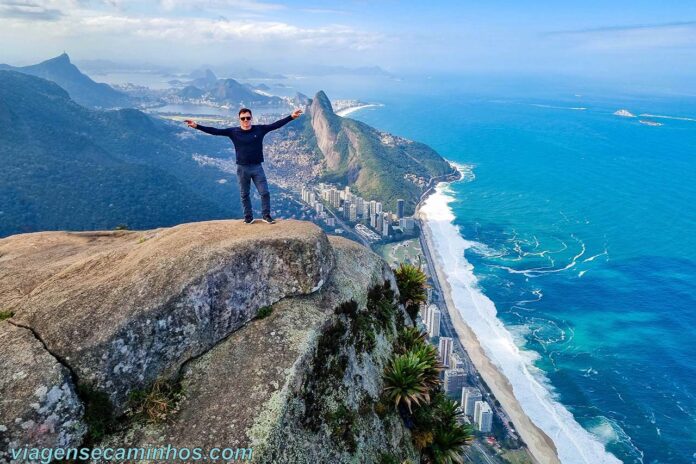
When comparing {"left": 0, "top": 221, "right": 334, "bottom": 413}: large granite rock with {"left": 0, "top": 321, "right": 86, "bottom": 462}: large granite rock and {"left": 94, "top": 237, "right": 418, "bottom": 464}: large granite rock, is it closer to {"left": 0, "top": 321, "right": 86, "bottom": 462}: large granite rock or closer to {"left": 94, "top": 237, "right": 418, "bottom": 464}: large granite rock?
{"left": 0, "top": 321, "right": 86, "bottom": 462}: large granite rock

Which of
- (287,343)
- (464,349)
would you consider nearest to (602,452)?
(464,349)

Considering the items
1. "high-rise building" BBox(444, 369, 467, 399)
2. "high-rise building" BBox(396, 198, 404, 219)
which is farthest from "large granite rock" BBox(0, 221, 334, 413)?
"high-rise building" BBox(396, 198, 404, 219)

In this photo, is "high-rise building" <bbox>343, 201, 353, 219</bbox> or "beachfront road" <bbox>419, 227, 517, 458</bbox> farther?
"high-rise building" <bbox>343, 201, 353, 219</bbox>

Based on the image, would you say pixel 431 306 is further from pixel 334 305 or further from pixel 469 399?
pixel 334 305

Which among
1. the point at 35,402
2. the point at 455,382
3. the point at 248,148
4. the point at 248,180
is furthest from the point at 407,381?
the point at 455,382

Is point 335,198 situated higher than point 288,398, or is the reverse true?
point 288,398

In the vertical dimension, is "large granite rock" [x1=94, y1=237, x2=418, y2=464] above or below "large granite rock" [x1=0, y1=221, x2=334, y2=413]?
below

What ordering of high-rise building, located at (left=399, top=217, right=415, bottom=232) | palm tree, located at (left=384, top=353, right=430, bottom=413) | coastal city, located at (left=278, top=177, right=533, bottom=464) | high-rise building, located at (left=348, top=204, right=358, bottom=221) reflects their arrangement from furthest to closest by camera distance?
high-rise building, located at (left=348, top=204, right=358, bottom=221) → high-rise building, located at (left=399, top=217, right=415, bottom=232) → coastal city, located at (left=278, top=177, right=533, bottom=464) → palm tree, located at (left=384, top=353, right=430, bottom=413)

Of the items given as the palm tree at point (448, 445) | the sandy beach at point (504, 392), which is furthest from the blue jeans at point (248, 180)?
the sandy beach at point (504, 392)
